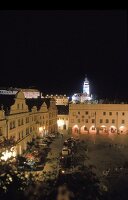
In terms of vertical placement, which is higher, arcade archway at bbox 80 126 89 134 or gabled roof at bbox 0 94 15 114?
gabled roof at bbox 0 94 15 114

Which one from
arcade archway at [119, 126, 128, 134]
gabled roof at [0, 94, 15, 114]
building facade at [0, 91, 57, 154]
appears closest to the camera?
building facade at [0, 91, 57, 154]

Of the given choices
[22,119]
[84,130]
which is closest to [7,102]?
[22,119]

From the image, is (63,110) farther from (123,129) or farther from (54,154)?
(54,154)

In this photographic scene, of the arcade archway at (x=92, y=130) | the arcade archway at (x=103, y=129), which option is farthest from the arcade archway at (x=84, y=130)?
the arcade archway at (x=103, y=129)

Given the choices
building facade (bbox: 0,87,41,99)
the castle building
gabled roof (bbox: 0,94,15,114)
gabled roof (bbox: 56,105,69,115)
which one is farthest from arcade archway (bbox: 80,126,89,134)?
the castle building

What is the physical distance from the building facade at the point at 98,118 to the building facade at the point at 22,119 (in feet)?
12.7

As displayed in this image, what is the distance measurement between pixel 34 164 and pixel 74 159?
2863mm

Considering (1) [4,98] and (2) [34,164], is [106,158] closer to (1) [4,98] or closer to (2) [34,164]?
(2) [34,164]

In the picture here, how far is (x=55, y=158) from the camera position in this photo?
75.9 ft

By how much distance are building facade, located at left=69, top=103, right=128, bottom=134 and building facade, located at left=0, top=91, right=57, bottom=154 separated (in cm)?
388

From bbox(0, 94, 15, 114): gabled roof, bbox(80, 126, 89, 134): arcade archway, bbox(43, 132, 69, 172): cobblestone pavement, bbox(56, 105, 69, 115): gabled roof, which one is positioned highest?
bbox(0, 94, 15, 114): gabled roof

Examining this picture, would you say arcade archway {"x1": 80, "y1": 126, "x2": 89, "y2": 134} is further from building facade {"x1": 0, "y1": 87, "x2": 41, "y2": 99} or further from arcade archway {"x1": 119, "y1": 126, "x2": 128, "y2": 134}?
building facade {"x1": 0, "y1": 87, "x2": 41, "y2": 99}

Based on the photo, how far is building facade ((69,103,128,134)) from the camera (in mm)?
39375

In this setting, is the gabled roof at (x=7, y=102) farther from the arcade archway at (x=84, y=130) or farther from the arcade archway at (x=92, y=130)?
the arcade archway at (x=92, y=130)
